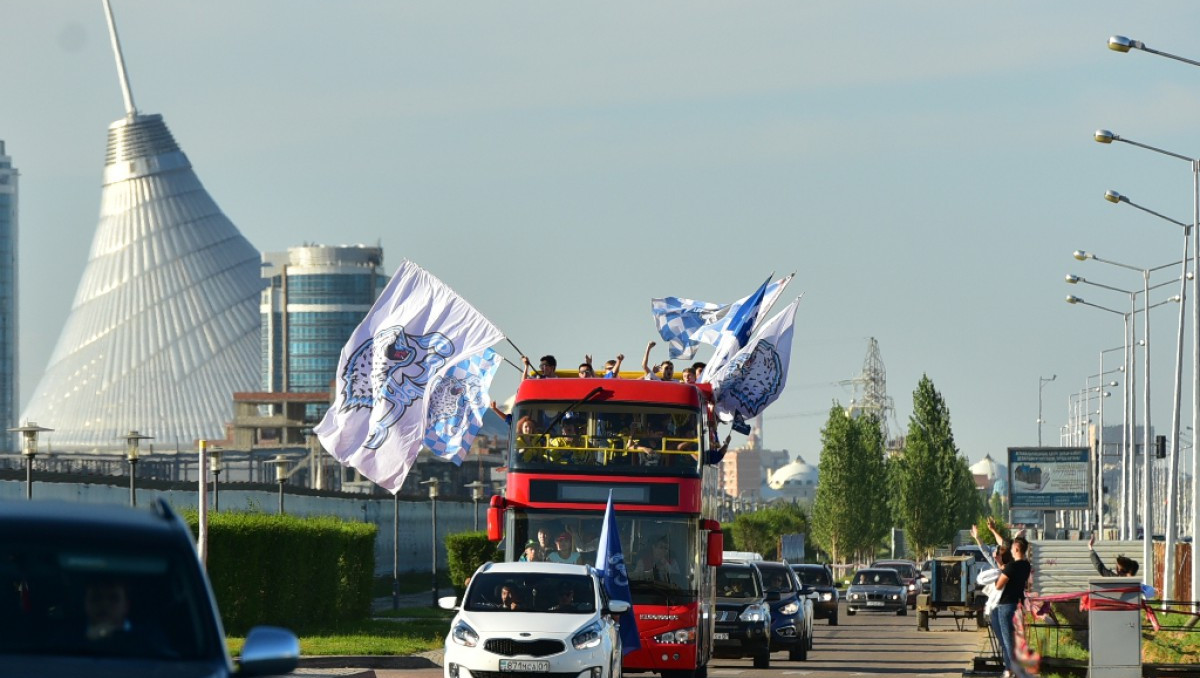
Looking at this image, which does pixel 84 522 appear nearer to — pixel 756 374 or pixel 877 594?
pixel 756 374

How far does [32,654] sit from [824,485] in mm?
115002

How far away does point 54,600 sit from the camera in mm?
8148

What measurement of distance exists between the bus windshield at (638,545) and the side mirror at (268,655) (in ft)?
50.3

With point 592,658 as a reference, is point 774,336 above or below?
above

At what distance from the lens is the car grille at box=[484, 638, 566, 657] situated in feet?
63.9

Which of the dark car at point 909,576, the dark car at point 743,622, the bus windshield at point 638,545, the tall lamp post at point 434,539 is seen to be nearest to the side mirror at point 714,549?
the bus windshield at point 638,545

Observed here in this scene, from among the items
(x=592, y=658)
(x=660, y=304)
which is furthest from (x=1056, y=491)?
(x=592, y=658)

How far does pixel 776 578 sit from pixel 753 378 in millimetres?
5341

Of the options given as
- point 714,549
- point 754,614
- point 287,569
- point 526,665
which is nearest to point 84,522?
point 526,665

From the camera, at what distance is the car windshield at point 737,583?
30.8 meters

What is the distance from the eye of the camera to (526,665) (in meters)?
19.4

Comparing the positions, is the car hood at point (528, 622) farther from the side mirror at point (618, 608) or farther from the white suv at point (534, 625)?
the side mirror at point (618, 608)

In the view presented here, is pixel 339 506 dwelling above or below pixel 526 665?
above

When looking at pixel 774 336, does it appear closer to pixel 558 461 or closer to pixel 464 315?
pixel 464 315
